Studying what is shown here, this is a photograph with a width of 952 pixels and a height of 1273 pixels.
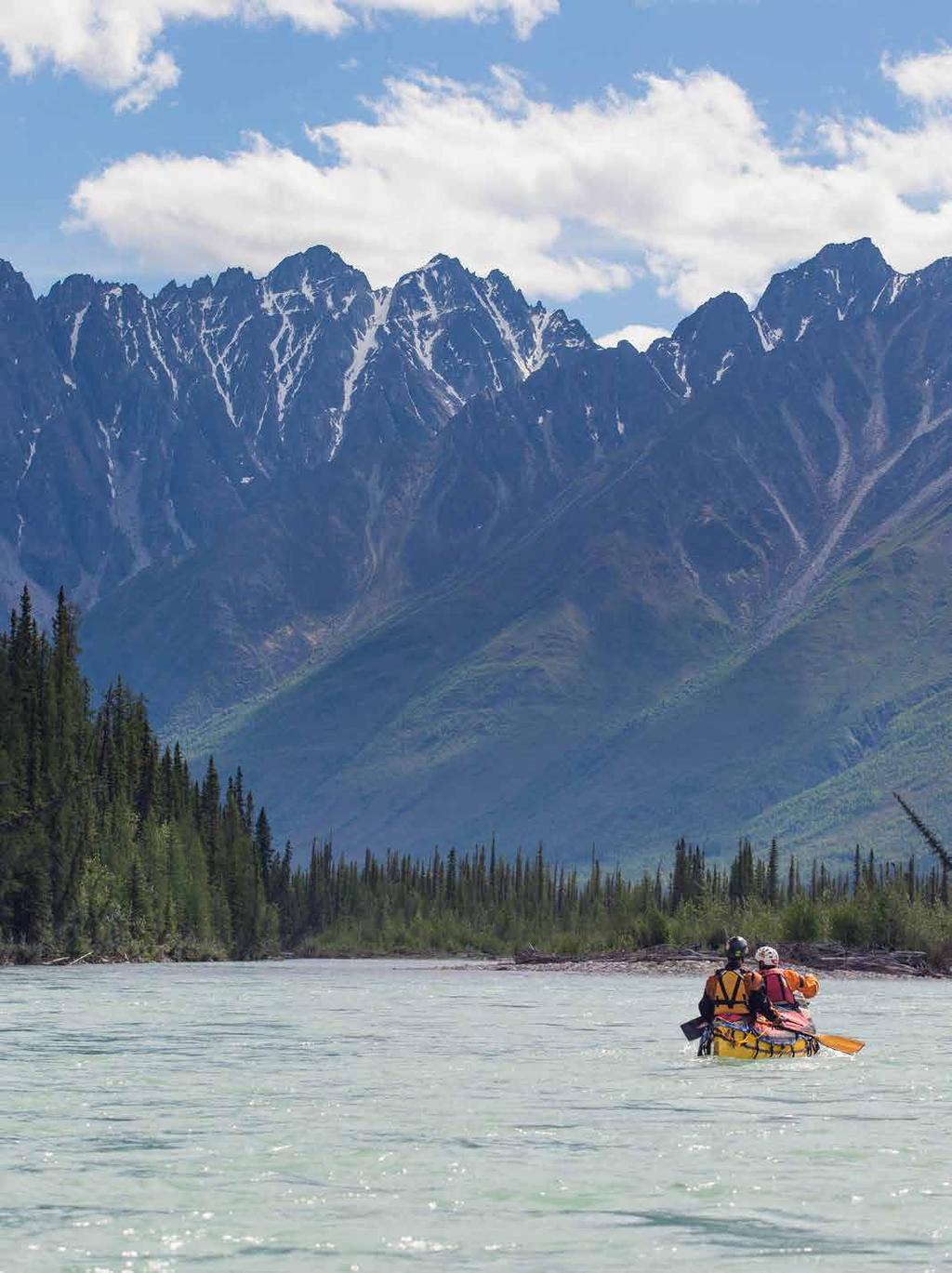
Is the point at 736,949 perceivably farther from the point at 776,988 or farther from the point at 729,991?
the point at 776,988

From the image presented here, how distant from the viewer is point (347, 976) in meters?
127

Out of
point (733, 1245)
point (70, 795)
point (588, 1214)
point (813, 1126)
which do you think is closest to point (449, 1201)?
point (588, 1214)

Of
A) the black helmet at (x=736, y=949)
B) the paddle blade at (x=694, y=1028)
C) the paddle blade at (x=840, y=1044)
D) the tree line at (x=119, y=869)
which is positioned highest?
the tree line at (x=119, y=869)

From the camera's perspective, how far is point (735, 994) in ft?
191

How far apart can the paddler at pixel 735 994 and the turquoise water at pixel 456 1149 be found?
1431mm

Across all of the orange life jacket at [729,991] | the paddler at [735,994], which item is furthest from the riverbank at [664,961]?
the orange life jacket at [729,991]

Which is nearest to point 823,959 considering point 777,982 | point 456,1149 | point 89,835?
point 89,835

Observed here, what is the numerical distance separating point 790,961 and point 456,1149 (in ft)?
280

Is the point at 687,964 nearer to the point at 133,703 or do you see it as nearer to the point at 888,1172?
the point at 133,703

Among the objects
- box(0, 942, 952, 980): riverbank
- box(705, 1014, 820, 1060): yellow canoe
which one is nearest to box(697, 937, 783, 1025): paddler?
box(705, 1014, 820, 1060): yellow canoe

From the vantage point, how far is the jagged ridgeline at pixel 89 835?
126 meters

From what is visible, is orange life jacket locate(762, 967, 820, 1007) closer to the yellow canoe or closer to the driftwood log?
the yellow canoe

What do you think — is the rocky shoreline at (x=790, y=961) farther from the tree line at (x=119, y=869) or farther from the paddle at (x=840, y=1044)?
the paddle at (x=840, y=1044)

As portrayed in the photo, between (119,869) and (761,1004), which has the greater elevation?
(119,869)
